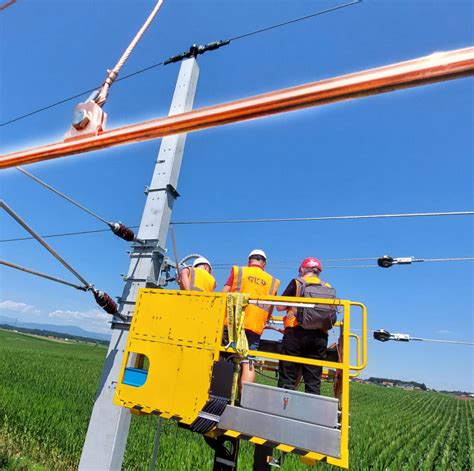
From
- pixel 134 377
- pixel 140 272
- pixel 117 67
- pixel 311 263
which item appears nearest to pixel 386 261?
pixel 311 263

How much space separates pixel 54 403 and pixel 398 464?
11.1 m

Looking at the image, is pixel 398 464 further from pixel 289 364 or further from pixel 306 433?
pixel 306 433

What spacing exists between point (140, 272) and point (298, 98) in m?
3.83

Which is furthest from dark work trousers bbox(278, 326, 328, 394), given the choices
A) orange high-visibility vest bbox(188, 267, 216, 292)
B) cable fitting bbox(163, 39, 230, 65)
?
cable fitting bbox(163, 39, 230, 65)

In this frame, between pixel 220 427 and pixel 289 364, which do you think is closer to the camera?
pixel 220 427

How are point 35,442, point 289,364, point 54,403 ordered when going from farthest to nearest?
point 54,403 → point 35,442 → point 289,364

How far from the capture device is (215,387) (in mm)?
3672

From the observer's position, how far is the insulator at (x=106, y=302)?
166 inches

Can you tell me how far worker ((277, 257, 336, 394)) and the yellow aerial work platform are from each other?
1.19 feet

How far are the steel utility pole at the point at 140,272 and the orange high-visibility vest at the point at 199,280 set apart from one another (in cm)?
63

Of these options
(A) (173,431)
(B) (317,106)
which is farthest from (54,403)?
(B) (317,106)

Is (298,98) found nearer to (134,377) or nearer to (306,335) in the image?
(306,335)

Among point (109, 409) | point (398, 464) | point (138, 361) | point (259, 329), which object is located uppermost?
point (259, 329)

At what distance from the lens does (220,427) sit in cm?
285
